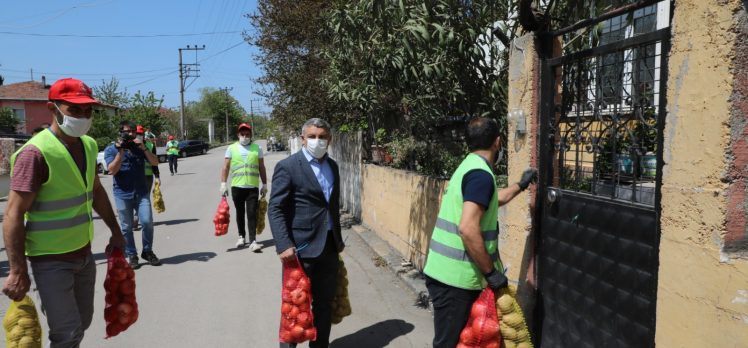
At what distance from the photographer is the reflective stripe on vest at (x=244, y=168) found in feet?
24.0

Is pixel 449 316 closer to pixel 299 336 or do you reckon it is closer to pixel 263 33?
pixel 299 336

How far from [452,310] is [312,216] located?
1.26m

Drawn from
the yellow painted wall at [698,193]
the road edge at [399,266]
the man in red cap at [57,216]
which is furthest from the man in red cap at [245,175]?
the yellow painted wall at [698,193]

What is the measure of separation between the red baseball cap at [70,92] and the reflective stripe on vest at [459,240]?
227cm

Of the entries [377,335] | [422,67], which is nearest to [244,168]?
[422,67]

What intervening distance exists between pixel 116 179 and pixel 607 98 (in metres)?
5.86

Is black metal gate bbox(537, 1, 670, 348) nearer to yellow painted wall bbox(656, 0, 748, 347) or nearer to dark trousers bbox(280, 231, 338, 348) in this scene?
yellow painted wall bbox(656, 0, 748, 347)

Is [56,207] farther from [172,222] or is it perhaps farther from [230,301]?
[172,222]

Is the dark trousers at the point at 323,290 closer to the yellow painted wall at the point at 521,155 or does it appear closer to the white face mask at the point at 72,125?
the yellow painted wall at the point at 521,155

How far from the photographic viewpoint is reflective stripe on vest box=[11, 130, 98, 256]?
291 cm

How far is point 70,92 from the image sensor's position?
10.1 ft

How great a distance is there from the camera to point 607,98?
121 inches

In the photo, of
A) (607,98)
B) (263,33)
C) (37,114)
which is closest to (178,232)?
(263,33)

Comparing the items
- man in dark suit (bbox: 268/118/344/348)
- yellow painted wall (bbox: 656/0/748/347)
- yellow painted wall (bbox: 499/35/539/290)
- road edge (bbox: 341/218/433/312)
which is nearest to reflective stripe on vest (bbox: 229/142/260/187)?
road edge (bbox: 341/218/433/312)
